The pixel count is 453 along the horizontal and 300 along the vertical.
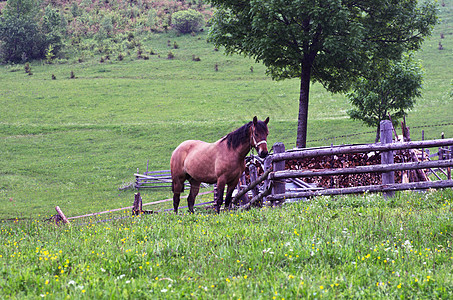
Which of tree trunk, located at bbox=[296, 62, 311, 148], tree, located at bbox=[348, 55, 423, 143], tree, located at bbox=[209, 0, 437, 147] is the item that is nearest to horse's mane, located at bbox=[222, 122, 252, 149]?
tree, located at bbox=[209, 0, 437, 147]

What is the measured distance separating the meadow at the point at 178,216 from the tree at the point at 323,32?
9.52 metres

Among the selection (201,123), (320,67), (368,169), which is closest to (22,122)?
(201,123)

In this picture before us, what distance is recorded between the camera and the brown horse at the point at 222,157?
10.3 m

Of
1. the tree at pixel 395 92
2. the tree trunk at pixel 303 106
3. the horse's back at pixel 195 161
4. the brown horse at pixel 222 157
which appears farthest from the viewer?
the tree at pixel 395 92

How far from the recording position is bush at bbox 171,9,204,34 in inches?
4092

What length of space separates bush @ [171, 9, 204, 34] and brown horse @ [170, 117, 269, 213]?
3814 inches

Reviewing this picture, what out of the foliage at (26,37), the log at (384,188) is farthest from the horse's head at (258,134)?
the foliage at (26,37)

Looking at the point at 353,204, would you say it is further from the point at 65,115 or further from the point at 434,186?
the point at 65,115

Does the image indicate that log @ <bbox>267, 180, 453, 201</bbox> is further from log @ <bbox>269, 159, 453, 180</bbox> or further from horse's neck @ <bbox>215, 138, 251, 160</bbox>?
horse's neck @ <bbox>215, 138, 251, 160</bbox>

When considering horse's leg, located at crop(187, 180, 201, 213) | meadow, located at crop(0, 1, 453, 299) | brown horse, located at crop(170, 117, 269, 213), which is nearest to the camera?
meadow, located at crop(0, 1, 453, 299)

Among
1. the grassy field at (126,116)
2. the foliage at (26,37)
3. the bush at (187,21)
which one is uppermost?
the bush at (187,21)

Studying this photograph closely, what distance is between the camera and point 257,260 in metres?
5.37

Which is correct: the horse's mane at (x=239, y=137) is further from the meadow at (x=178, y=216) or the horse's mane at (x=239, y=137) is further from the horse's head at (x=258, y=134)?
the meadow at (x=178, y=216)

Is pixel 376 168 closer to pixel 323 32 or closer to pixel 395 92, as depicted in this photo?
pixel 323 32
